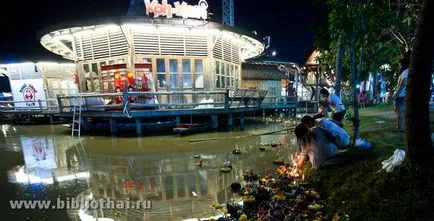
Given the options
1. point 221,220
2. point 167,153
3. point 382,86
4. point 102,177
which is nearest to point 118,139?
point 167,153

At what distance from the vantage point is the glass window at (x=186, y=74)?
14.3 meters

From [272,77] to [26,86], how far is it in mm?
22363

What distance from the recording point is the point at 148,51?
43.9ft

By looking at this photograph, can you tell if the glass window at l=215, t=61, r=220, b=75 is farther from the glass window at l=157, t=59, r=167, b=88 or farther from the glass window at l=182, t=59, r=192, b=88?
the glass window at l=157, t=59, r=167, b=88

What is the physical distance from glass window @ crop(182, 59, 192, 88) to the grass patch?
10.3m

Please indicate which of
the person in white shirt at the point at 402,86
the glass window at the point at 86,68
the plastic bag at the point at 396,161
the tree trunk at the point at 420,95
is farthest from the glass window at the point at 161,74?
the tree trunk at the point at 420,95

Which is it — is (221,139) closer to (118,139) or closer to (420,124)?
(118,139)

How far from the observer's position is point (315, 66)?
82.0ft

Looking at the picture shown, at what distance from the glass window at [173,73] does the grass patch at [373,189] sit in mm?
10243

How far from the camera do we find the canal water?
14.9 feet

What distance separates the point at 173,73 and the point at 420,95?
12.0 meters

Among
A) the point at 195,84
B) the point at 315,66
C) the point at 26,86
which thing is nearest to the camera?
the point at 195,84

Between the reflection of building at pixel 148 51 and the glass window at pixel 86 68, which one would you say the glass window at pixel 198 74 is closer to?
the reflection of building at pixel 148 51
